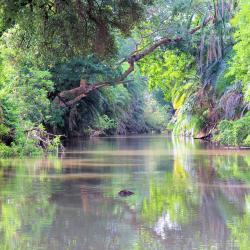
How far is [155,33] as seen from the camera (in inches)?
1688

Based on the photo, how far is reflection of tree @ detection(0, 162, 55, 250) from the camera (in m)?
9.56

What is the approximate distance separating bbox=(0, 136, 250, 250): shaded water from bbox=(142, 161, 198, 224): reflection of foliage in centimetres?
2

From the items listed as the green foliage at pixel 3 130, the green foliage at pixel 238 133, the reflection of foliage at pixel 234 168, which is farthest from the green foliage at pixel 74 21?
the green foliage at pixel 238 133

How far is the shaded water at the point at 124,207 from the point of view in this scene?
9602 millimetres

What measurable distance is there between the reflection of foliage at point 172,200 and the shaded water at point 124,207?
17 millimetres

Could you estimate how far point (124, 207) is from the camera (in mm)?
12641

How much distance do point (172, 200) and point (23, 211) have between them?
3.18 metres

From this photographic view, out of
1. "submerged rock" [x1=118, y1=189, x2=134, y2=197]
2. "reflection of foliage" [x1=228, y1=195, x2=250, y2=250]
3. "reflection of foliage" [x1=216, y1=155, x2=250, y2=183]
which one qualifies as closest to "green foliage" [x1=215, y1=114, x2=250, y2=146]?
"reflection of foliage" [x1=216, y1=155, x2=250, y2=183]

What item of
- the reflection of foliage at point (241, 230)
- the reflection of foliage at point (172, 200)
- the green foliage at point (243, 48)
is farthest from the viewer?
the green foliage at point (243, 48)

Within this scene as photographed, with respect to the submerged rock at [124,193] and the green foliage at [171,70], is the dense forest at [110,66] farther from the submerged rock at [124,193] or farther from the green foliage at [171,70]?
the submerged rock at [124,193]

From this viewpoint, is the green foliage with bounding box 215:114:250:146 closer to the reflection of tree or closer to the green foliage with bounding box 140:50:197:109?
the green foliage with bounding box 140:50:197:109

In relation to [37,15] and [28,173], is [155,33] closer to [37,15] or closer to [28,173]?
[28,173]

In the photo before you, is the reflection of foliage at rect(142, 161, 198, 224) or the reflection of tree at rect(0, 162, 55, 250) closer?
the reflection of tree at rect(0, 162, 55, 250)

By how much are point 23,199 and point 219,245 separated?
5.52 meters
